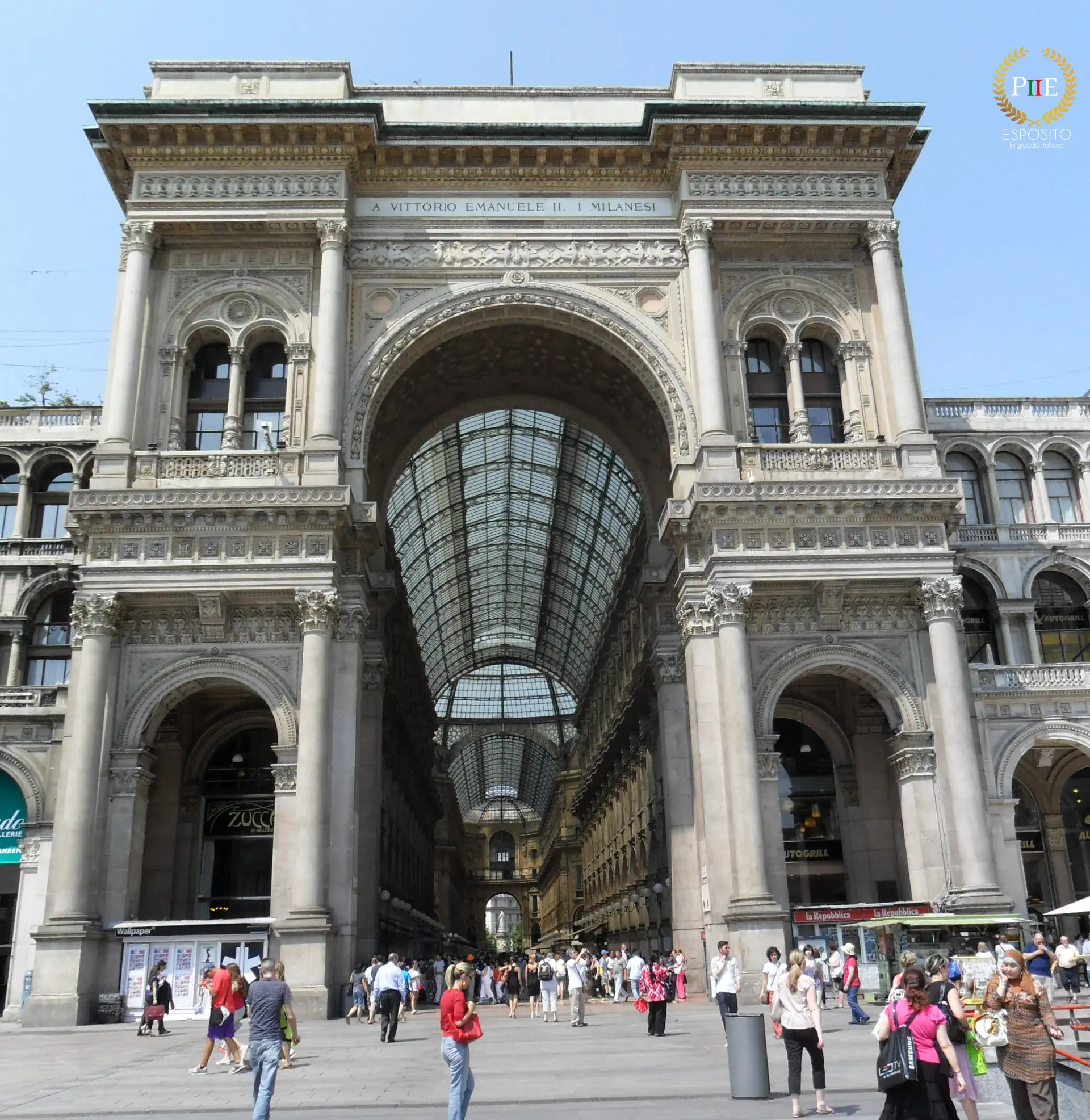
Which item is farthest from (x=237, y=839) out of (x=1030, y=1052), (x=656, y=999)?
(x=1030, y=1052)

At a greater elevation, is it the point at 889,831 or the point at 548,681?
the point at 548,681

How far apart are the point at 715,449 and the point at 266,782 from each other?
17928 mm

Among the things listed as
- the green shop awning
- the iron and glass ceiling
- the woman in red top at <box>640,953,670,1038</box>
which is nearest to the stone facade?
the green shop awning

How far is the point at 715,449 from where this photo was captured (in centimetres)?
3259

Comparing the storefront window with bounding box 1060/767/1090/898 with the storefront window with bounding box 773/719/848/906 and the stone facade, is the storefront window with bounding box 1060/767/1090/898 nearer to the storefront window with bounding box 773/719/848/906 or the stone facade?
the stone facade

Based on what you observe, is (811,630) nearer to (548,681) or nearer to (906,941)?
(906,941)

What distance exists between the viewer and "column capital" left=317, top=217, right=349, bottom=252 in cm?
3425

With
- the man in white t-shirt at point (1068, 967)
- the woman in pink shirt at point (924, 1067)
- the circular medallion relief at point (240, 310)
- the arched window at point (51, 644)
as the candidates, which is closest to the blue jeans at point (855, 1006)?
the man in white t-shirt at point (1068, 967)

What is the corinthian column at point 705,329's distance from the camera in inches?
1305

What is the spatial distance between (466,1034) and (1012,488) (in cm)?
3551

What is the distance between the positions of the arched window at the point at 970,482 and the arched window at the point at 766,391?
891 cm

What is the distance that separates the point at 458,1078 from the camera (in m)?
11.3

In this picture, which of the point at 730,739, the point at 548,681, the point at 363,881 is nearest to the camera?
the point at 730,739

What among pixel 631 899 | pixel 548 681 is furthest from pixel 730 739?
pixel 548 681
